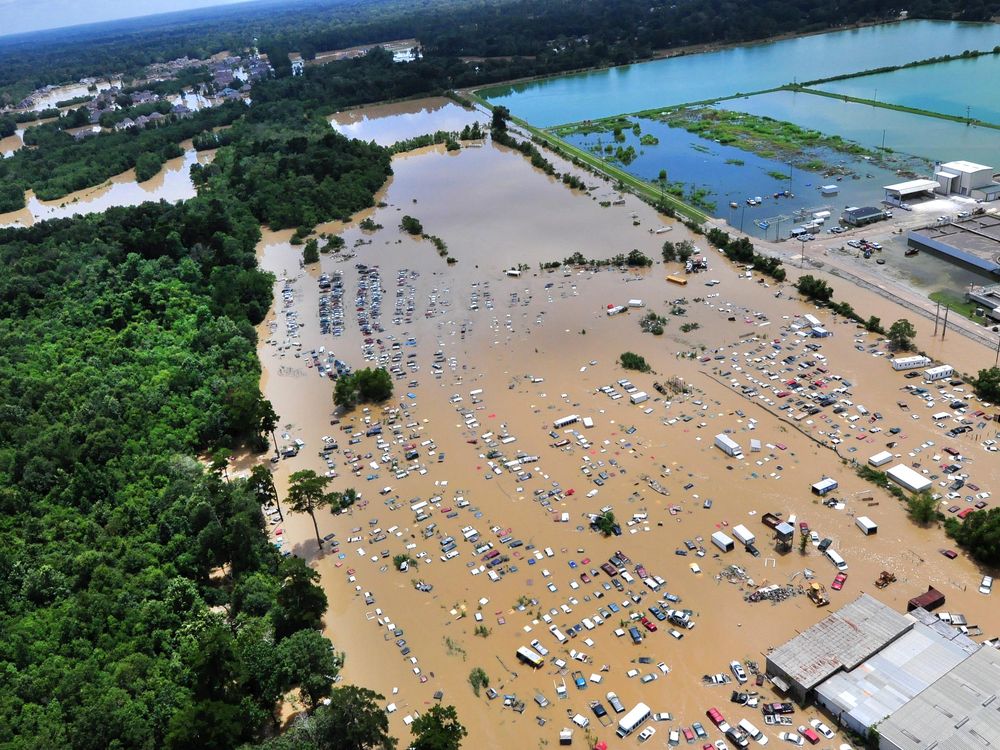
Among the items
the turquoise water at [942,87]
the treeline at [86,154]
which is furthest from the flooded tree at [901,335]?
the treeline at [86,154]

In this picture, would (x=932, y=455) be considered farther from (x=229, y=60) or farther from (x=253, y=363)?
(x=229, y=60)

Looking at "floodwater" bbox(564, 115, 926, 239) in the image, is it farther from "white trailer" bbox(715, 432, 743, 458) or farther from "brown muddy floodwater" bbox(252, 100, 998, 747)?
"white trailer" bbox(715, 432, 743, 458)

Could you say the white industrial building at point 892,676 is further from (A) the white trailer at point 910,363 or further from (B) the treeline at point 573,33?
(B) the treeline at point 573,33

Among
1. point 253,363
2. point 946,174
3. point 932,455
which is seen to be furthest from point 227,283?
point 946,174

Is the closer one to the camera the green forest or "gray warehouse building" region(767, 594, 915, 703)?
the green forest

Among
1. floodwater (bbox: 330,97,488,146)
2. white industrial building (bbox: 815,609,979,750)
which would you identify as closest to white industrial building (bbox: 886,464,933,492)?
white industrial building (bbox: 815,609,979,750)
